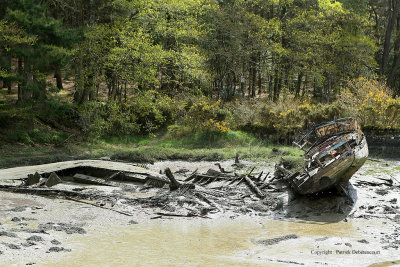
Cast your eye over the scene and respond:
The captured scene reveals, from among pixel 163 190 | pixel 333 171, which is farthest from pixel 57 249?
pixel 333 171

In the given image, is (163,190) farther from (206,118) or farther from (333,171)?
(206,118)

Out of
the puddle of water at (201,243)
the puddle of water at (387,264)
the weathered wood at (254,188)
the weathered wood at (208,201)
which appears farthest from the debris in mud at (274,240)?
the weathered wood at (254,188)

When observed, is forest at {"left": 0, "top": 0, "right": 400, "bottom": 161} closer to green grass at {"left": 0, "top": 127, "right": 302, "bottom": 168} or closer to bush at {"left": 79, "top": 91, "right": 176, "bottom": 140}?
bush at {"left": 79, "top": 91, "right": 176, "bottom": 140}

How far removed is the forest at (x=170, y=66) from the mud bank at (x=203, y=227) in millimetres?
7367

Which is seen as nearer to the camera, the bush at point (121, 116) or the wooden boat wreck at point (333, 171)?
the wooden boat wreck at point (333, 171)

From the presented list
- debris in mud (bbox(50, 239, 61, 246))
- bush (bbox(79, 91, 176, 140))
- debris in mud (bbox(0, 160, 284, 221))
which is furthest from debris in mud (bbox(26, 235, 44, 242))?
bush (bbox(79, 91, 176, 140))

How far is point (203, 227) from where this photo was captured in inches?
457

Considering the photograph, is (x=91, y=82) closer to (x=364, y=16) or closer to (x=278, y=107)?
(x=278, y=107)

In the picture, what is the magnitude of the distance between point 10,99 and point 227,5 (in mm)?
18579

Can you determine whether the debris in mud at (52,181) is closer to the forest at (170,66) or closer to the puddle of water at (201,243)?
the puddle of water at (201,243)

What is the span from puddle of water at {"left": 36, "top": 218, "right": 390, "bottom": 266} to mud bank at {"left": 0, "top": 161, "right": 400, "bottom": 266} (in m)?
0.02

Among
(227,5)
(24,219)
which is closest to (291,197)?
(24,219)

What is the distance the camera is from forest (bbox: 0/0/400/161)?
24016 millimetres

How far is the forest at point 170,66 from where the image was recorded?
24.0 metres
